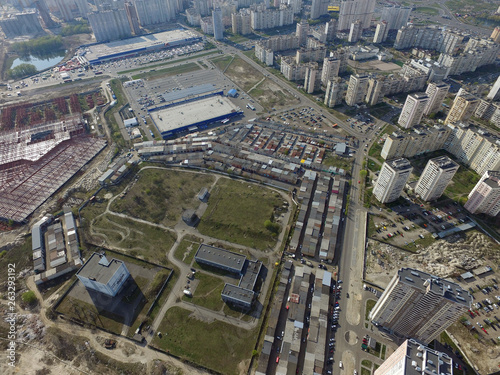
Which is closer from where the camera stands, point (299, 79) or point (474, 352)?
point (474, 352)

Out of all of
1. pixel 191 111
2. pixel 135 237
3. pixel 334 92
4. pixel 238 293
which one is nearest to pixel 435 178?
pixel 334 92

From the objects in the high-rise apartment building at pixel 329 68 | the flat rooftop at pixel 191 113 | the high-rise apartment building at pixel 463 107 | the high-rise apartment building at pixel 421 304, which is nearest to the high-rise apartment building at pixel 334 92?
the high-rise apartment building at pixel 329 68

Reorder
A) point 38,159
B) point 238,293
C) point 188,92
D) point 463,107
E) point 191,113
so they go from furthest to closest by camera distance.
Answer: point 188,92
point 191,113
point 463,107
point 38,159
point 238,293

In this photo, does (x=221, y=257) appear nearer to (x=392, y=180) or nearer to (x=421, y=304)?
(x=421, y=304)

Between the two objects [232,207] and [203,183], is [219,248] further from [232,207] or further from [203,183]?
[203,183]

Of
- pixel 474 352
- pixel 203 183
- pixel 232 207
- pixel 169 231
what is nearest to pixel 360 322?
Answer: pixel 474 352

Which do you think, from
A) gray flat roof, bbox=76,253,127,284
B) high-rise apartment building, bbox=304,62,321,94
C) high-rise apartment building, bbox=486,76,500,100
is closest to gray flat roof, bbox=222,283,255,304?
gray flat roof, bbox=76,253,127,284

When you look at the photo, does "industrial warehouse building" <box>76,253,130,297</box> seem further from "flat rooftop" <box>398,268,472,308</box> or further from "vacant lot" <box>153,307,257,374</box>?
"flat rooftop" <box>398,268,472,308</box>
